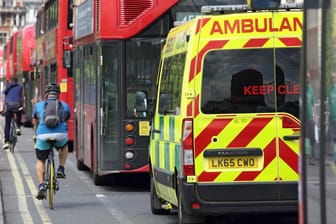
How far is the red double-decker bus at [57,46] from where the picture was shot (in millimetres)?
27062

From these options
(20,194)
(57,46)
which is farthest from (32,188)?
(57,46)

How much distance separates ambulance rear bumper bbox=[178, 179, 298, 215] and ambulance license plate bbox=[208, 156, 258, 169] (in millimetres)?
166

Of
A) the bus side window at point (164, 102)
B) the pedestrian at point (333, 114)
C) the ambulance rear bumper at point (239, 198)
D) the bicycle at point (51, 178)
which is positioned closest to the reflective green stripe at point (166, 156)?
the bus side window at point (164, 102)

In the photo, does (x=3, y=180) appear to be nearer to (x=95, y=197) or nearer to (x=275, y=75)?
(x=95, y=197)

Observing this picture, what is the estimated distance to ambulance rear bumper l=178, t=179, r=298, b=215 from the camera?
34.6 ft

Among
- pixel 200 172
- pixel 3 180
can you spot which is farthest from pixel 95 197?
pixel 200 172

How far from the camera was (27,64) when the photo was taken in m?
46.2

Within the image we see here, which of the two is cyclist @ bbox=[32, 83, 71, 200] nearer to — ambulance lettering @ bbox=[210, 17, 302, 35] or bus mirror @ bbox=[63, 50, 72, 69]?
A: ambulance lettering @ bbox=[210, 17, 302, 35]

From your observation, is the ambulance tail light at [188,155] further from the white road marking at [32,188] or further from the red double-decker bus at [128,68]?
the red double-decker bus at [128,68]

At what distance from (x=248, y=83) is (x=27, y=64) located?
119ft

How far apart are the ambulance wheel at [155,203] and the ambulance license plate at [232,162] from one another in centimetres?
272

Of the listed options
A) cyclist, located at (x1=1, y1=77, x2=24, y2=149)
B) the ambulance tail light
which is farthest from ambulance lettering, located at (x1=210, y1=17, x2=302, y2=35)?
cyclist, located at (x1=1, y1=77, x2=24, y2=149)

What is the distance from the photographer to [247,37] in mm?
10656

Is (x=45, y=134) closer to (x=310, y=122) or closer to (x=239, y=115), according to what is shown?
(x=239, y=115)
